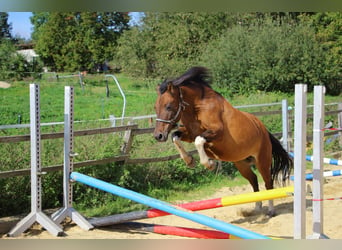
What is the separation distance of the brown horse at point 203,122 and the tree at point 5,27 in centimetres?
2155

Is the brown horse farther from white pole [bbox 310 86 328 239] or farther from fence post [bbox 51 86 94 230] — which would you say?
white pole [bbox 310 86 328 239]

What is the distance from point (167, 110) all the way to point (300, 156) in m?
1.49

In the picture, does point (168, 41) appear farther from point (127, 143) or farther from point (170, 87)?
point (170, 87)

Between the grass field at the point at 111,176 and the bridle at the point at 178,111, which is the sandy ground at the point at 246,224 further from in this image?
the bridle at the point at 178,111

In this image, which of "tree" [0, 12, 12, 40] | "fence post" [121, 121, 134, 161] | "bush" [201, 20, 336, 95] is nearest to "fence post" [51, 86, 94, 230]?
"fence post" [121, 121, 134, 161]

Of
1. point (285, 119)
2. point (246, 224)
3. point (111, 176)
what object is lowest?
point (246, 224)

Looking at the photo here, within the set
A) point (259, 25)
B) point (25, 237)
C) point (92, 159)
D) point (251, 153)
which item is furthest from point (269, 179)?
point (259, 25)

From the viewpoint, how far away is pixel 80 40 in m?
23.9

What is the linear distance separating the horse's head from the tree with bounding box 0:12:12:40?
2165 centimetres

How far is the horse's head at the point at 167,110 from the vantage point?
142 inches

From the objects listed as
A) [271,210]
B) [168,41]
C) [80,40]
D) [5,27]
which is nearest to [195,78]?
[271,210]

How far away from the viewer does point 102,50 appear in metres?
23.3

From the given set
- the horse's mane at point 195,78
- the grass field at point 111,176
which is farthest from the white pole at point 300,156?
the grass field at point 111,176

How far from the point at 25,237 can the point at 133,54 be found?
1530cm
